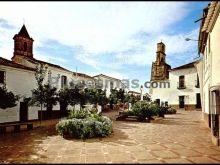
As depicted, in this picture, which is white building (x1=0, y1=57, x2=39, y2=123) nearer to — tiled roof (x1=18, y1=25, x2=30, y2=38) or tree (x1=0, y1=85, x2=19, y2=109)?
tree (x1=0, y1=85, x2=19, y2=109)

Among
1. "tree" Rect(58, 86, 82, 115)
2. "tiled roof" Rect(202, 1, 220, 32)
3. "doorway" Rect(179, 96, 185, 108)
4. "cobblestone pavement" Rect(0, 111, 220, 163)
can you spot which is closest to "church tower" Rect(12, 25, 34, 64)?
"tree" Rect(58, 86, 82, 115)

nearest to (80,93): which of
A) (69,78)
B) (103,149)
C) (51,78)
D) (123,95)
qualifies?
(51,78)

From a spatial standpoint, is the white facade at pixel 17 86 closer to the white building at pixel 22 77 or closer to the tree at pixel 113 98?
the white building at pixel 22 77

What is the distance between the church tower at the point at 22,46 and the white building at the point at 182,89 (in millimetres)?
20368

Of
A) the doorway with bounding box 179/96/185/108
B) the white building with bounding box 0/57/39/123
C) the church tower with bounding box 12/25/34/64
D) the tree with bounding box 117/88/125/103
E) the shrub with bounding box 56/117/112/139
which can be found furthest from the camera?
the tree with bounding box 117/88/125/103

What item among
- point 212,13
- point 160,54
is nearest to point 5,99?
point 212,13

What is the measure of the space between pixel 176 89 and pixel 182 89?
3.26ft

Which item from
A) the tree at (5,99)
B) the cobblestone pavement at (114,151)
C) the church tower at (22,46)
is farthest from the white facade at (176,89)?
the cobblestone pavement at (114,151)

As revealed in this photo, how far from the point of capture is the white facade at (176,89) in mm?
34916

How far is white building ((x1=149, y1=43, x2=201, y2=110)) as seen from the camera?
114 feet

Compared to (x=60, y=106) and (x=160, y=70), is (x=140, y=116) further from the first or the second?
(x=160, y=70)

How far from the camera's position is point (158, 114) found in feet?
74.0

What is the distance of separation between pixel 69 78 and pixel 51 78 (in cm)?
388

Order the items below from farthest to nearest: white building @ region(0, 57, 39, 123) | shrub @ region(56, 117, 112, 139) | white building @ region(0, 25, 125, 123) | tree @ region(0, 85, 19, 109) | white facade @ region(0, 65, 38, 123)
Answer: white building @ region(0, 25, 125, 123) < white facade @ region(0, 65, 38, 123) < white building @ region(0, 57, 39, 123) < tree @ region(0, 85, 19, 109) < shrub @ region(56, 117, 112, 139)
